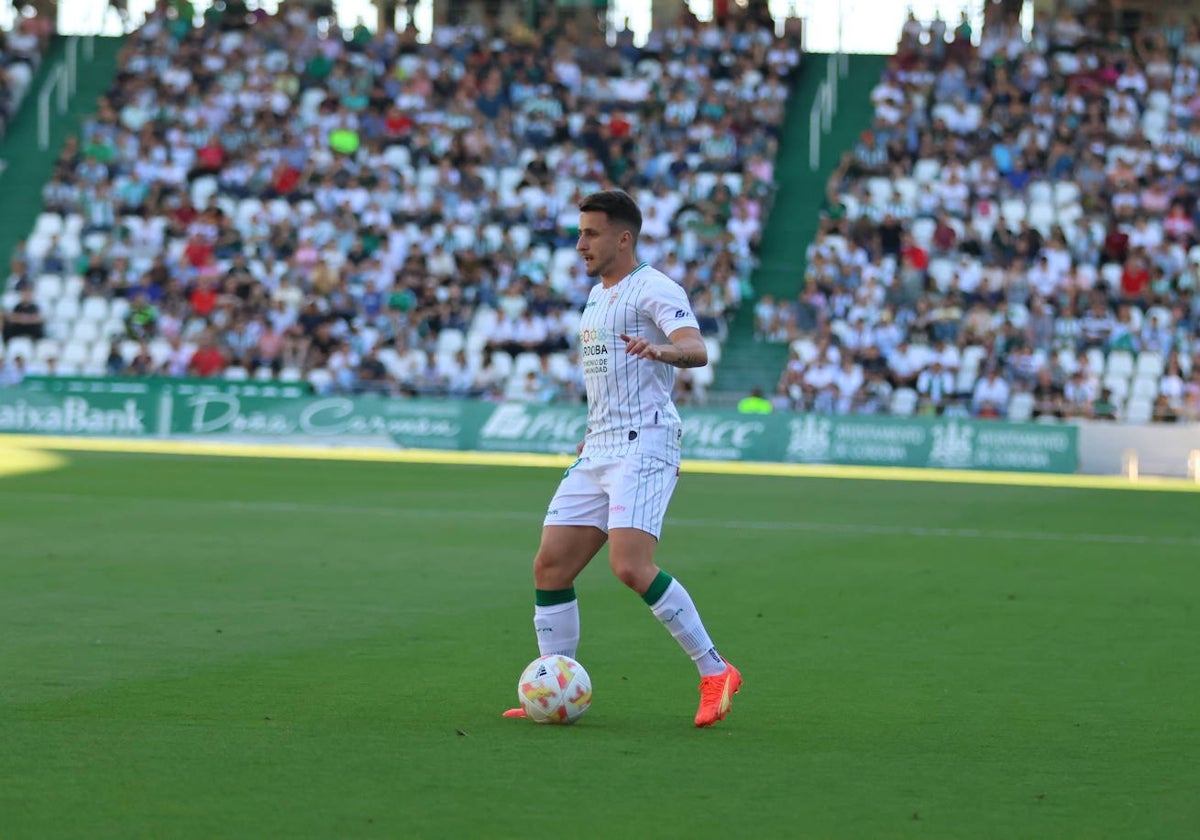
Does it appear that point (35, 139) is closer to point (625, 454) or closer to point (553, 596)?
point (553, 596)

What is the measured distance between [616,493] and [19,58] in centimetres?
4010

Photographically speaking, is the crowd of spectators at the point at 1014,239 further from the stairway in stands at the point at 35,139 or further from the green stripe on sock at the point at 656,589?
the green stripe on sock at the point at 656,589

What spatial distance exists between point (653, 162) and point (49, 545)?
23349mm

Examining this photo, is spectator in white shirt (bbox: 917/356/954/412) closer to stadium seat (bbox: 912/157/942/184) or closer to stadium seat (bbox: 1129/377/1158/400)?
stadium seat (bbox: 1129/377/1158/400)

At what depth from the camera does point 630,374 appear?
25.7 ft

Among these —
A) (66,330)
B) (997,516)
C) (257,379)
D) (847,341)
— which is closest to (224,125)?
(66,330)

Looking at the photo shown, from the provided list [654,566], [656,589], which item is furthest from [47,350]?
[654,566]

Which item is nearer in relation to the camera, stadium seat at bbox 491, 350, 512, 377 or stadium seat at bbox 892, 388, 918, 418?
stadium seat at bbox 892, 388, 918, 418

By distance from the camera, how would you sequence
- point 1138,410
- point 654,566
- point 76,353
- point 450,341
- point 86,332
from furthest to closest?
1. point 86,332
2. point 76,353
3. point 450,341
4. point 1138,410
5. point 654,566

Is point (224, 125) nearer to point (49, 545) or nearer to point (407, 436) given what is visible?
point (407, 436)

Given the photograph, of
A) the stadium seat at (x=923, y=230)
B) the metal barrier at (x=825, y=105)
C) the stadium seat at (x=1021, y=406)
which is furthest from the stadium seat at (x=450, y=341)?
the stadium seat at (x=1021, y=406)

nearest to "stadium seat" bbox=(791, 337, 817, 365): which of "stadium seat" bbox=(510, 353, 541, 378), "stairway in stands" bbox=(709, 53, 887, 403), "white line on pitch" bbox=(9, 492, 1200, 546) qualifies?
"stairway in stands" bbox=(709, 53, 887, 403)

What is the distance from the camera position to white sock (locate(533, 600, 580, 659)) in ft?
26.3

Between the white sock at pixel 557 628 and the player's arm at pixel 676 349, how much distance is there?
124 centimetres
